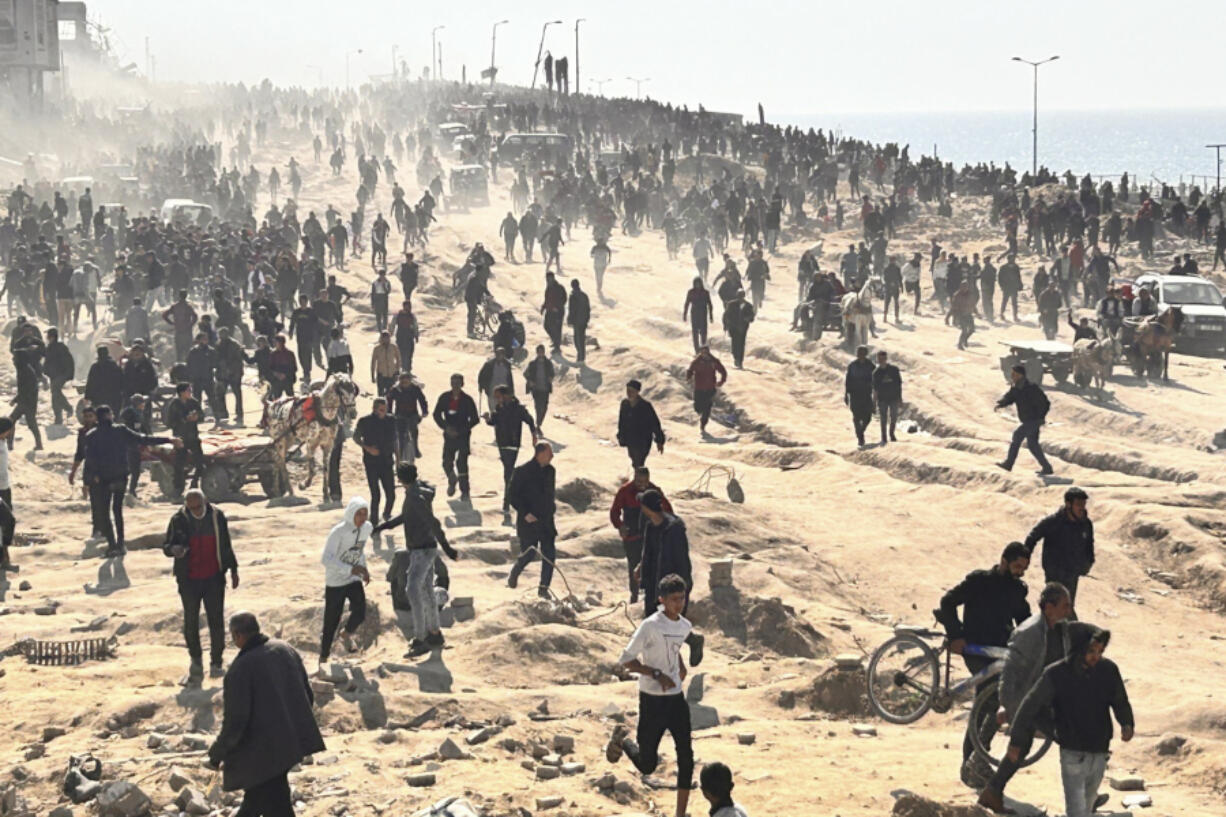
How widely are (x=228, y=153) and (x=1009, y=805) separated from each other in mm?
61673

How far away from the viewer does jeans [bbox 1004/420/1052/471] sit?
20953mm

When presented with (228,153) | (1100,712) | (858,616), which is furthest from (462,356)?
(228,153)

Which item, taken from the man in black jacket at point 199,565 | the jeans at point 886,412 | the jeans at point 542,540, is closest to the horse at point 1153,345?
the jeans at point 886,412

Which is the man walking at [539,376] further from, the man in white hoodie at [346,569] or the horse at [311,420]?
the man in white hoodie at [346,569]

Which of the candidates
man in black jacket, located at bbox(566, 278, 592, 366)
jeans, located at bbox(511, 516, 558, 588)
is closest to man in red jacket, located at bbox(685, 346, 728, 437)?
man in black jacket, located at bbox(566, 278, 592, 366)

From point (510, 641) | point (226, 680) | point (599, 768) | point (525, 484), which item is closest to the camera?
point (226, 680)

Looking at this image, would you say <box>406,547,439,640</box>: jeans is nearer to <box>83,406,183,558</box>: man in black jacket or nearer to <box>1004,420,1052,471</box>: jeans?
<box>83,406,183,558</box>: man in black jacket

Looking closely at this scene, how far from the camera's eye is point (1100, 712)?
8789 millimetres

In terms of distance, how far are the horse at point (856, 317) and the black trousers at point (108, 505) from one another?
1645cm

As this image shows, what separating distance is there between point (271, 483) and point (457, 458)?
2493 millimetres

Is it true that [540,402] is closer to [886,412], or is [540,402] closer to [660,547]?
[886,412]

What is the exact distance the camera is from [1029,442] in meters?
21.2

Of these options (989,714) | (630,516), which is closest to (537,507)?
(630,516)

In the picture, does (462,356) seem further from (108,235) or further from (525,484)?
(525,484)
